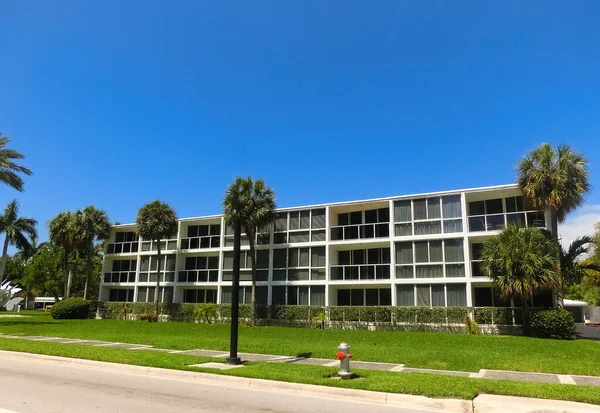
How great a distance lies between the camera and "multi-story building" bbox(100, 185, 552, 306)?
25750 millimetres

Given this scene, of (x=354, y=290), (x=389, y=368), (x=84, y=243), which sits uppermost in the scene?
(x=84, y=243)

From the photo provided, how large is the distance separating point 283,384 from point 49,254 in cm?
6406

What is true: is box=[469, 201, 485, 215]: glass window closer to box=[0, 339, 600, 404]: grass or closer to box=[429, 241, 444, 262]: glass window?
box=[429, 241, 444, 262]: glass window

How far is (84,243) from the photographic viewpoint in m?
41.9

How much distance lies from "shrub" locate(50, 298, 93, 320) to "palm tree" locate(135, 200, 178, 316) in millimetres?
6588

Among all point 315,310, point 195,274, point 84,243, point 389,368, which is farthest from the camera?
point 84,243

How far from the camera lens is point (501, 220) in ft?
83.5

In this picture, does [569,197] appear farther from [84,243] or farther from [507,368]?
[84,243]

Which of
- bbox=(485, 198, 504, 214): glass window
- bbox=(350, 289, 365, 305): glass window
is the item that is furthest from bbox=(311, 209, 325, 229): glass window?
bbox=(485, 198, 504, 214): glass window

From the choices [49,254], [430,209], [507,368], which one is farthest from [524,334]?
[49,254]

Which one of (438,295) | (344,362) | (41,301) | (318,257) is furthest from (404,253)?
(41,301)

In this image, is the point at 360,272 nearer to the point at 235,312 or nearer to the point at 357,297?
the point at 357,297

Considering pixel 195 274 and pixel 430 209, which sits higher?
pixel 430 209

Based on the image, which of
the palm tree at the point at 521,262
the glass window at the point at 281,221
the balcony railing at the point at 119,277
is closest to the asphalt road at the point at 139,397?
the palm tree at the point at 521,262
